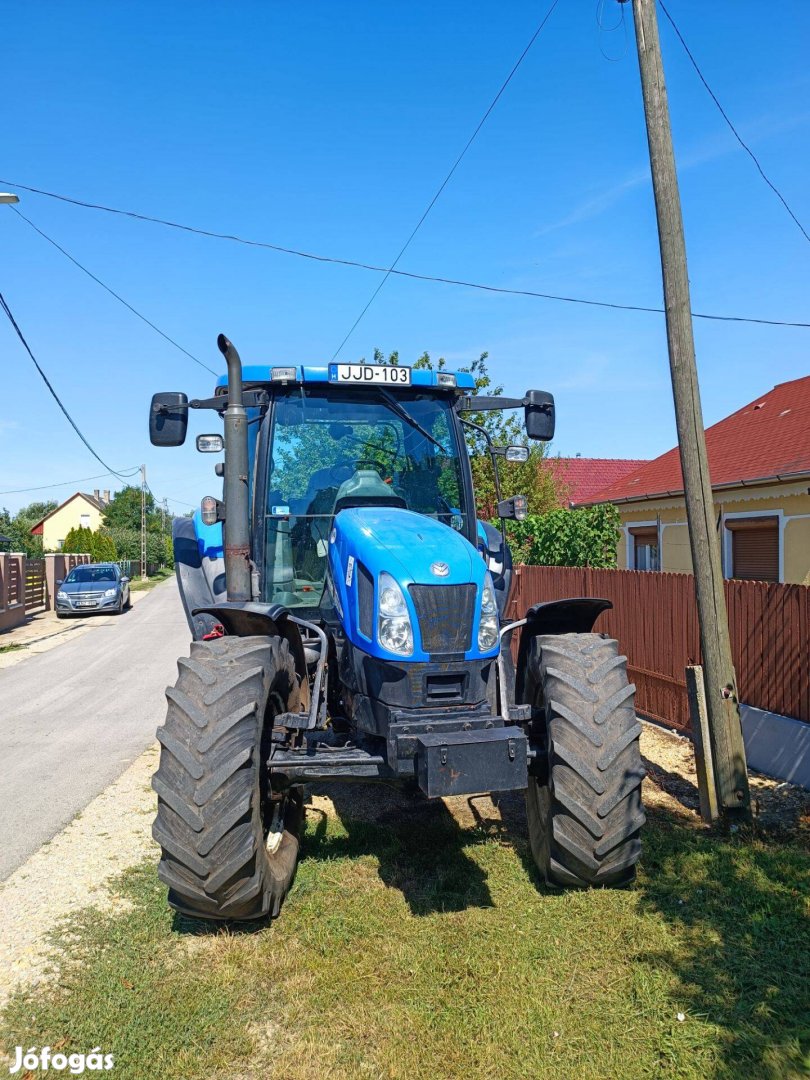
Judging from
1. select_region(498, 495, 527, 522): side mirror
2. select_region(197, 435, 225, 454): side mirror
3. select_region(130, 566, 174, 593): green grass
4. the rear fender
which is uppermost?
select_region(197, 435, 225, 454): side mirror

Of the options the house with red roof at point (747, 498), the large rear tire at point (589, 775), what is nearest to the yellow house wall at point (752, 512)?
the house with red roof at point (747, 498)

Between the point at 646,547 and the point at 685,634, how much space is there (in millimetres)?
9764

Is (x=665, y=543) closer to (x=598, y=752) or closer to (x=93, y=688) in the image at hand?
(x=93, y=688)

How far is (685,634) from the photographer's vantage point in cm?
792

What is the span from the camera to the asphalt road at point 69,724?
591 centimetres

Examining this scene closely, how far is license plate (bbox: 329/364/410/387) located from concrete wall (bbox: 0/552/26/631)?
1690 cm

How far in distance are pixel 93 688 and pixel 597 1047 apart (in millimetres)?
9607

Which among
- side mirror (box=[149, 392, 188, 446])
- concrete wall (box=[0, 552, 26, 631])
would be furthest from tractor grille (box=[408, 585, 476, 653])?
concrete wall (box=[0, 552, 26, 631])

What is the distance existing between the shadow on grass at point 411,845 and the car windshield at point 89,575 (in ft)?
65.2

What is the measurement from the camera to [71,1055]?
3.02m

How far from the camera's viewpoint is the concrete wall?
64.4 feet

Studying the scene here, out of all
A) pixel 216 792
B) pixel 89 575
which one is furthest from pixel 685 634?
pixel 89 575

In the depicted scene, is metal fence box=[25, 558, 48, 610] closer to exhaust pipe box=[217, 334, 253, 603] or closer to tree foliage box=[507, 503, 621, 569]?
tree foliage box=[507, 503, 621, 569]

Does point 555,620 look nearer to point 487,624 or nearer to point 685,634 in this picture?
point 487,624
